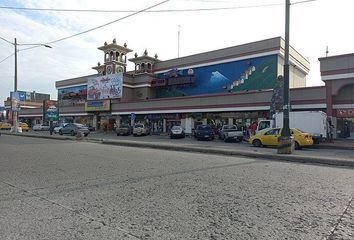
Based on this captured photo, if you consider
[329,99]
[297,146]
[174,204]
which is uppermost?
[329,99]

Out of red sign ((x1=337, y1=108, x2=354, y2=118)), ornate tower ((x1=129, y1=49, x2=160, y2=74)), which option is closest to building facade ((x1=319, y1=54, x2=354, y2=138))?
red sign ((x1=337, y1=108, x2=354, y2=118))

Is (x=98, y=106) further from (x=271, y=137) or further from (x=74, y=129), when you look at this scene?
(x=271, y=137)

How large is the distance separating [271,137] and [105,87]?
37.1 meters

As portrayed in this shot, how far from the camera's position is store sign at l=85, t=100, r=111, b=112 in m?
50.1

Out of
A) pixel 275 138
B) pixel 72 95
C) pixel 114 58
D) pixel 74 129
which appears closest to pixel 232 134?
pixel 275 138

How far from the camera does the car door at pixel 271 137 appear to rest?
21406 mm

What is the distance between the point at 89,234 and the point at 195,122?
34.1 meters

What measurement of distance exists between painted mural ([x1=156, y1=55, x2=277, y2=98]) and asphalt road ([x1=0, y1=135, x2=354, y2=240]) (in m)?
28.5

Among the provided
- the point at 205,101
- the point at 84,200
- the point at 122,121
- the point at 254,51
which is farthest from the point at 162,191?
the point at 122,121

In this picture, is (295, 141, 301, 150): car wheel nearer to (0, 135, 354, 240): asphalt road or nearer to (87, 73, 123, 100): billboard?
(0, 135, 354, 240): asphalt road

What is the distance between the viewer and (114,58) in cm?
5759

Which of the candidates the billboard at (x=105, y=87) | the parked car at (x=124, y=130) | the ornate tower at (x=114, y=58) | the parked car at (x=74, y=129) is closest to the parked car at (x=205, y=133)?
the parked car at (x=124, y=130)

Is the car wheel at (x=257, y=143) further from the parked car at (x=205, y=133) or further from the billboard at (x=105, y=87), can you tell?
the billboard at (x=105, y=87)

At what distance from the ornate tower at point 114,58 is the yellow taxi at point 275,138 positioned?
40.1 meters
